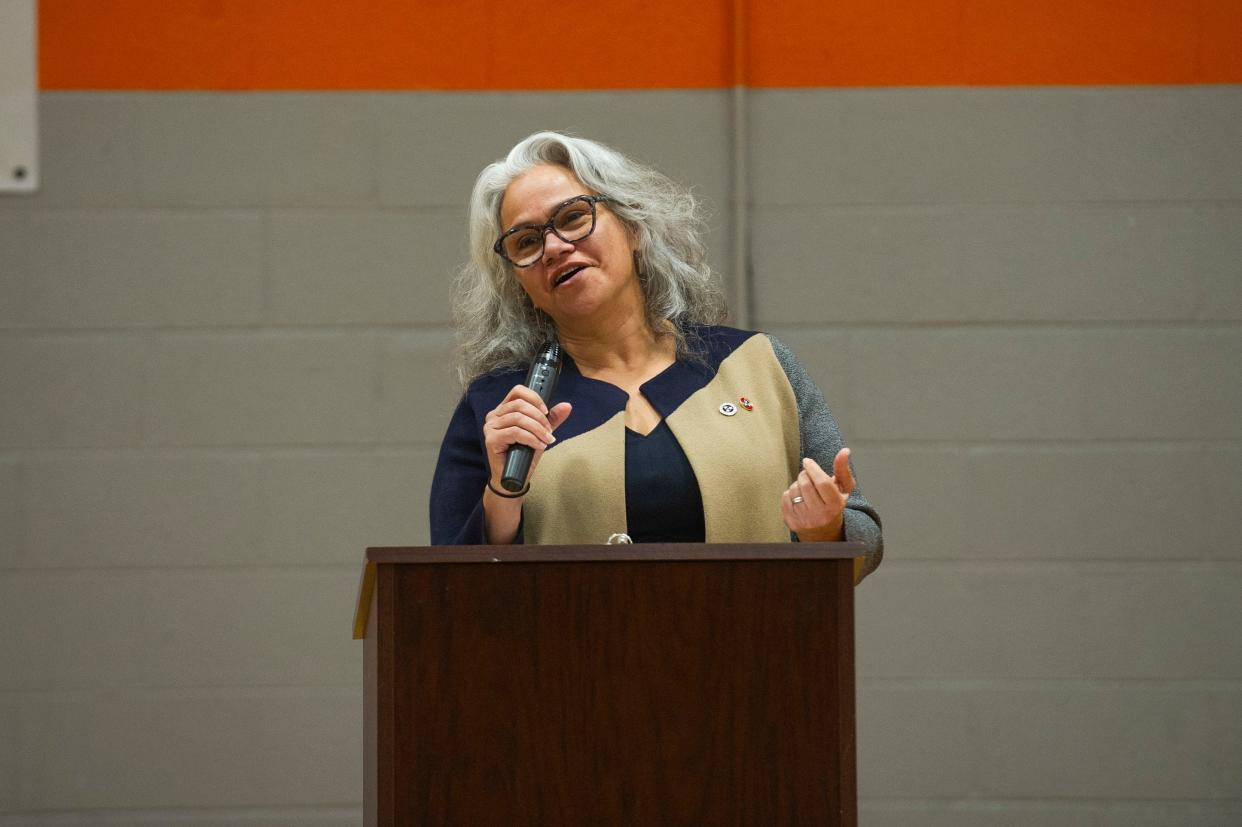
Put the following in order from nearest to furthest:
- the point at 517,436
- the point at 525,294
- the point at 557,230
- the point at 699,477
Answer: the point at 517,436 → the point at 699,477 → the point at 557,230 → the point at 525,294

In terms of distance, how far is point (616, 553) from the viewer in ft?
4.23

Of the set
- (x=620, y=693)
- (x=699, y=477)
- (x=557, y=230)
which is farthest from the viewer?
(x=557, y=230)

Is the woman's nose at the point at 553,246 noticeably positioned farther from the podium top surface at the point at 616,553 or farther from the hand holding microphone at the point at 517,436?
the podium top surface at the point at 616,553

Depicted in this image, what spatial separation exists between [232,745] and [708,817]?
2.04 metres

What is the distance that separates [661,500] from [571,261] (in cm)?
33

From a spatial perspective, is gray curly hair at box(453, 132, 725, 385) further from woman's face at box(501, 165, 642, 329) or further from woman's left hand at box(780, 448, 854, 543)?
woman's left hand at box(780, 448, 854, 543)

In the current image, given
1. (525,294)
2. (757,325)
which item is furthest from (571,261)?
(757,325)

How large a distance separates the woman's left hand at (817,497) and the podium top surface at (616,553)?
0.23 metres

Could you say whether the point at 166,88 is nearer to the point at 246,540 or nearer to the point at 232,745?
the point at 246,540

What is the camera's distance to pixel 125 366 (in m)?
3.08

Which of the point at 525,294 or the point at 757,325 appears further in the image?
the point at 757,325

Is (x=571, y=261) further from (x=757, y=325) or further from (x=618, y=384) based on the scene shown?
(x=757, y=325)

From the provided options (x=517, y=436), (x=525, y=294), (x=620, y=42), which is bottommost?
(x=517, y=436)

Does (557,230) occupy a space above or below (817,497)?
above
